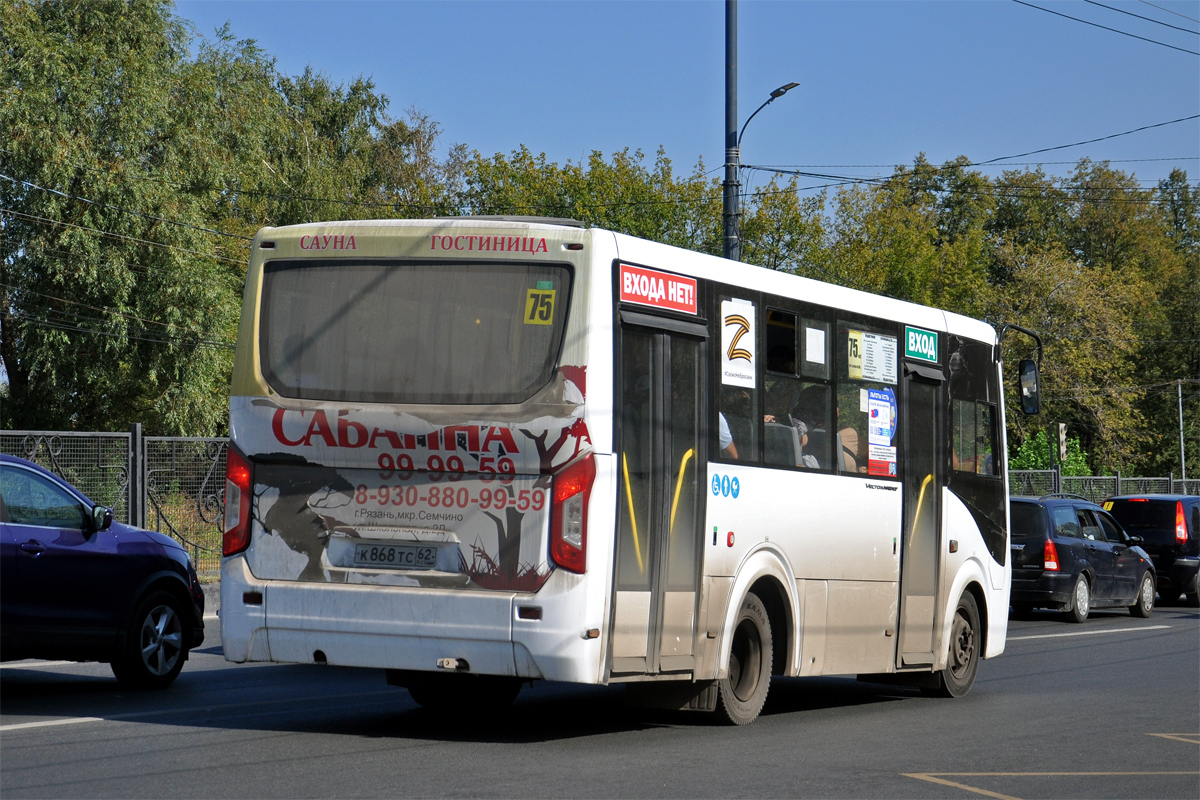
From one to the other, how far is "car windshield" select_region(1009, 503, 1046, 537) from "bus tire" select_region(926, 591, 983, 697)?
28.3 feet

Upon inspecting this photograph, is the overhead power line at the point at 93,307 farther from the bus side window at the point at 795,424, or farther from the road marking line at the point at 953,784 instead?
the road marking line at the point at 953,784

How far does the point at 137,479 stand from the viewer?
64.0ft

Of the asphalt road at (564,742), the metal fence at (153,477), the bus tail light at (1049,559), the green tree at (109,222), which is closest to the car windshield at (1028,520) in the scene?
the bus tail light at (1049,559)

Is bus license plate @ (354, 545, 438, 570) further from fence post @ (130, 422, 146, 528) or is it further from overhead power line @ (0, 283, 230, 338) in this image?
overhead power line @ (0, 283, 230, 338)

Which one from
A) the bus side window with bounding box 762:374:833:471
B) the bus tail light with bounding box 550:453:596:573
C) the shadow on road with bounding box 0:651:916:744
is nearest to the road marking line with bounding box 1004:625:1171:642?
the shadow on road with bounding box 0:651:916:744

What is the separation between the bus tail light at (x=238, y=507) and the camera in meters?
8.70

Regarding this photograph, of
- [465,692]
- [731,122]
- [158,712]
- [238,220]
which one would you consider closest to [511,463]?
[465,692]

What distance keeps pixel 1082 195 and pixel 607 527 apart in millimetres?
80543

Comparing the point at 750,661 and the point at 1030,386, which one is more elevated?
the point at 1030,386

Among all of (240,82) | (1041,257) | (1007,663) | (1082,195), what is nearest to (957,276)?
(1041,257)

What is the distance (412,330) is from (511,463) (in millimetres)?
1016

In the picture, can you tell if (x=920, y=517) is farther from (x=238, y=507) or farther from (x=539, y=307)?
(x=238, y=507)

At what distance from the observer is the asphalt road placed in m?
7.25

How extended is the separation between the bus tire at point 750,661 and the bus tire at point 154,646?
430cm
